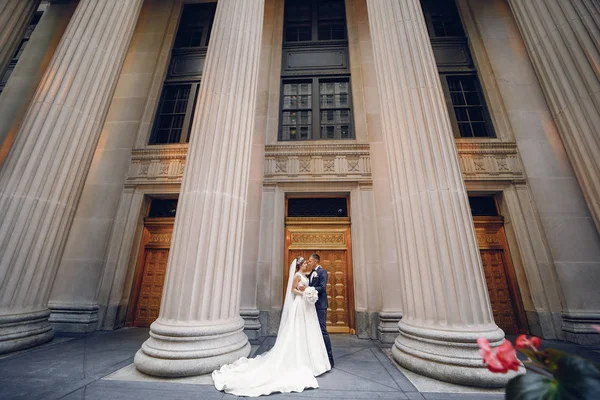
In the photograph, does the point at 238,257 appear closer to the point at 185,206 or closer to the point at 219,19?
the point at 185,206

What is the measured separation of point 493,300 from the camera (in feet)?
24.0

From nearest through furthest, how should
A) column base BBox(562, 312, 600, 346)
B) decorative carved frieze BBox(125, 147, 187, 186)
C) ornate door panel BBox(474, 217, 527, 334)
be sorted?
column base BBox(562, 312, 600, 346) < ornate door panel BBox(474, 217, 527, 334) < decorative carved frieze BBox(125, 147, 187, 186)

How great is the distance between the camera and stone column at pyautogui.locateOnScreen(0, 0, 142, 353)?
4.96m

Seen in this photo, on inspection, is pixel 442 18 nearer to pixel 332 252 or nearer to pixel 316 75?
pixel 316 75

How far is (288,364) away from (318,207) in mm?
4781

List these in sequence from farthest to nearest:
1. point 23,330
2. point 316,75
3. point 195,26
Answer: point 195,26 → point 316,75 → point 23,330

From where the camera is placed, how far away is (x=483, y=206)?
26.2ft

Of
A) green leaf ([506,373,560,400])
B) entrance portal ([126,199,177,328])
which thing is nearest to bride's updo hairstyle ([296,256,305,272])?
green leaf ([506,373,560,400])

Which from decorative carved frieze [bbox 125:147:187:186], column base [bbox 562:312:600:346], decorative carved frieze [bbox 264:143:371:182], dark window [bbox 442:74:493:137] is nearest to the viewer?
column base [bbox 562:312:600:346]

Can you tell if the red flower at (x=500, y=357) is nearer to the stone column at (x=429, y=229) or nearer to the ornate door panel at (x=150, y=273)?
the stone column at (x=429, y=229)

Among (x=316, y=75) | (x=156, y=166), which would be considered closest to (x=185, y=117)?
(x=156, y=166)

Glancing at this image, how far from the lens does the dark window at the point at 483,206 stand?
791cm

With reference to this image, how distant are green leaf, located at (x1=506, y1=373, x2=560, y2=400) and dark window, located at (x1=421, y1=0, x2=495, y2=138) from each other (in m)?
8.79

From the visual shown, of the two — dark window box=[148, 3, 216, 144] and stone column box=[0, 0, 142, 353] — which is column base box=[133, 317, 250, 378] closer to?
stone column box=[0, 0, 142, 353]
